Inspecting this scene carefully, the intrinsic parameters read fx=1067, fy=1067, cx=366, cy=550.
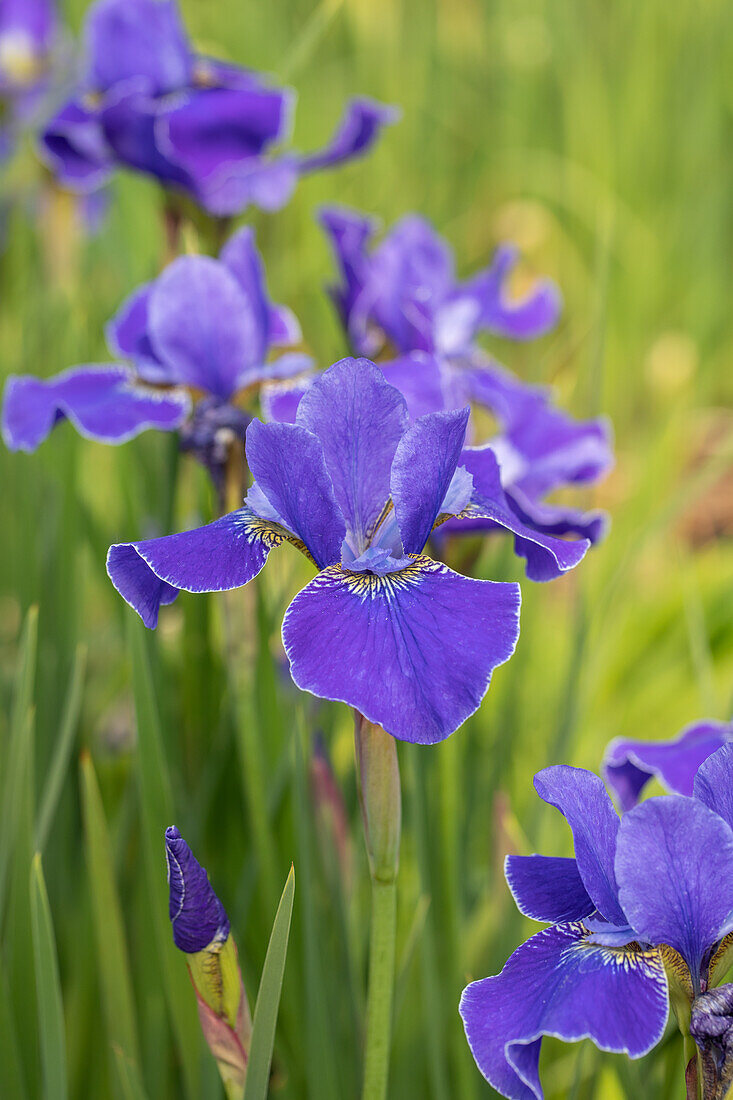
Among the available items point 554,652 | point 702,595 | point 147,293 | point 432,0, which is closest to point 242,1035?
point 147,293

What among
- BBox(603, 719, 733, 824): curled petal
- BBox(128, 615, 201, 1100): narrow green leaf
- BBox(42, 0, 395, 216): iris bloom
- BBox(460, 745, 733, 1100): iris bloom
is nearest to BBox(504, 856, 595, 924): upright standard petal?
BBox(460, 745, 733, 1100): iris bloom

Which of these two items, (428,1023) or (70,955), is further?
(70,955)

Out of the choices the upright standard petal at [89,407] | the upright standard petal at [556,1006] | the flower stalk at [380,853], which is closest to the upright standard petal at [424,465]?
the flower stalk at [380,853]

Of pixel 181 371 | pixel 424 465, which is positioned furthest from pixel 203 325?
pixel 424 465

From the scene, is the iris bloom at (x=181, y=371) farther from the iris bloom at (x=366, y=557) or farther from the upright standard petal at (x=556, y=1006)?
the upright standard petal at (x=556, y=1006)

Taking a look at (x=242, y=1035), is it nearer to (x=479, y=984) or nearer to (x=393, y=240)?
(x=479, y=984)

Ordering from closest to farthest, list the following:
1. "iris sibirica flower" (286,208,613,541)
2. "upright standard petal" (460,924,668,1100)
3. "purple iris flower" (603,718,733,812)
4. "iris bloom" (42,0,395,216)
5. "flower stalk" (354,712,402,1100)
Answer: "upright standard petal" (460,924,668,1100)
"flower stalk" (354,712,402,1100)
"purple iris flower" (603,718,733,812)
"iris sibirica flower" (286,208,613,541)
"iris bloom" (42,0,395,216)

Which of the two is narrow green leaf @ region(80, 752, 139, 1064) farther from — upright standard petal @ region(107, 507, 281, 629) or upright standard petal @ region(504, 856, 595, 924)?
upright standard petal @ region(504, 856, 595, 924)
